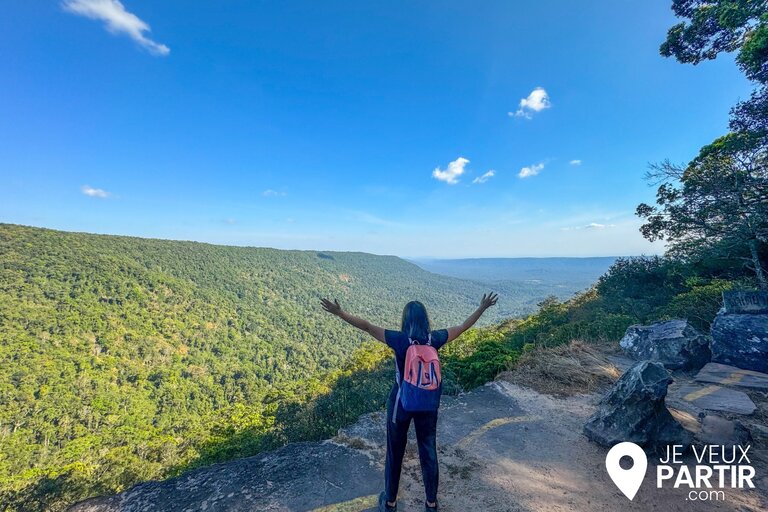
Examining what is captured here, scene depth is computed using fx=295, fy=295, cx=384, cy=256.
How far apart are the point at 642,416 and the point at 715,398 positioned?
2.12 metres

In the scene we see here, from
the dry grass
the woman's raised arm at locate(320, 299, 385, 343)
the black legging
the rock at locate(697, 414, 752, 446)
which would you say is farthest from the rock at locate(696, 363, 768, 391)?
the woman's raised arm at locate(320, 299, 385, 343)

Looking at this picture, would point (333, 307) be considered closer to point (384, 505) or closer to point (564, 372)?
point (384, 505)

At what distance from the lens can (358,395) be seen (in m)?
6.54

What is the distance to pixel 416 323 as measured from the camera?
8.22 feet

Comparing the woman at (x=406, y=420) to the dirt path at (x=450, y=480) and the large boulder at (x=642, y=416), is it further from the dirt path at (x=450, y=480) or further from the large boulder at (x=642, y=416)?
the large boulder at (x=642, y=416)

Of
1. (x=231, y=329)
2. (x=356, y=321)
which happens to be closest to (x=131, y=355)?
(x=231, y=329)

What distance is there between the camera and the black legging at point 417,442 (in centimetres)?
245

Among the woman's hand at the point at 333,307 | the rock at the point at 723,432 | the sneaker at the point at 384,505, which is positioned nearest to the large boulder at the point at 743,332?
the rock at the point at 723,432

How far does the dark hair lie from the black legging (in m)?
0.52

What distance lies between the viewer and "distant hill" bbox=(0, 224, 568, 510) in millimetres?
30078

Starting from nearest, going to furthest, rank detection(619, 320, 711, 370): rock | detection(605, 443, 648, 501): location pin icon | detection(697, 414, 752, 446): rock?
detection(605, 443, 648, 501): location pin icon → detection(697, 414, 752, 446): rock → detection(619, 320, 711, 370): rock

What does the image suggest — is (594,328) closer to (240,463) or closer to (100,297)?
(240,463)

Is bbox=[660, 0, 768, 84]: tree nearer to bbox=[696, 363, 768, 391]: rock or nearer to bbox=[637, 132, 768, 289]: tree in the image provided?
bbox=[637, 132, 768, 289]: tree

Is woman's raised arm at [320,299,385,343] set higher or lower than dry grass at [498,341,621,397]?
higher
